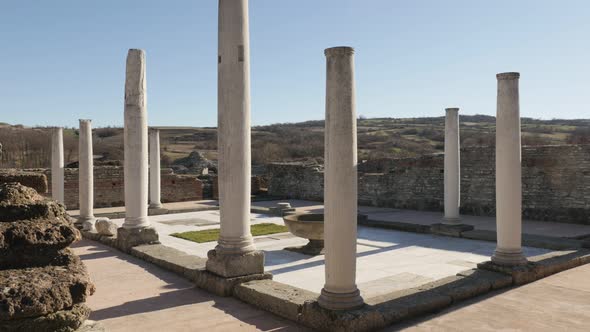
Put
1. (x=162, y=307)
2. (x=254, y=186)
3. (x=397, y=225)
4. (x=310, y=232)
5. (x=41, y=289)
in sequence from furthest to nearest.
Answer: (x=254, y=186) → (x=397, y=225) → (x=310, y=232) → (x=162, y=307) → (x=41, y=289)

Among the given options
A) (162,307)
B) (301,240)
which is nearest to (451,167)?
(301,240)

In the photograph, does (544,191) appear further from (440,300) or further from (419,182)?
(440,300)

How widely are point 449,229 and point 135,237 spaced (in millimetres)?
8057

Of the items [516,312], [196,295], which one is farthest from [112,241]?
[516,312]

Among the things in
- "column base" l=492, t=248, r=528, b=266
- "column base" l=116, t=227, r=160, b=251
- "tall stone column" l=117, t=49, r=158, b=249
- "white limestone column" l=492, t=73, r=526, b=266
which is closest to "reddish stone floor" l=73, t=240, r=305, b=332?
"column base" l=116, t=227, r=160, b=251

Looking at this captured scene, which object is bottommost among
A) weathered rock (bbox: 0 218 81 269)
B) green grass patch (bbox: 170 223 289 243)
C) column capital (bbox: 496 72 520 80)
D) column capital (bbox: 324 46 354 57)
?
green grass patch (bbox: 170 223 289 243)

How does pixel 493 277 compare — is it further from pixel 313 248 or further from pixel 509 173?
pixel 313 248

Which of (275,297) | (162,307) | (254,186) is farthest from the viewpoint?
(254,186)

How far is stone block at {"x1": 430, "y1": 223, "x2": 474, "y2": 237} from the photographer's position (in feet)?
42.0

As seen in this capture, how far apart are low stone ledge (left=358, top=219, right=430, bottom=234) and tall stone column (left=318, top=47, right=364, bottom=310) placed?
8.24 m

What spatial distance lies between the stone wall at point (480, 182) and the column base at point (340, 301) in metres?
11.6

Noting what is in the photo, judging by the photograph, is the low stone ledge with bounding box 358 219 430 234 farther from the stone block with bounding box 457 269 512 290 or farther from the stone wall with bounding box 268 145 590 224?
the stone block with bounding box 457 269 512 290

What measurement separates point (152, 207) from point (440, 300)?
1415cm

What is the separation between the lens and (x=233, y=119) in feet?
23.8
